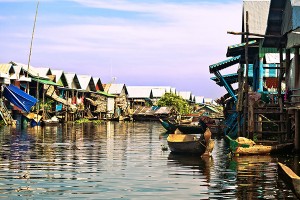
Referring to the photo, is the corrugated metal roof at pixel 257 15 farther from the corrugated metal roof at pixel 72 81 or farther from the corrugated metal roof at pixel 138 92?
the corrugated metal roof at pixel 138 92

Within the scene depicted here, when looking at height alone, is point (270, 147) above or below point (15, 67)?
below

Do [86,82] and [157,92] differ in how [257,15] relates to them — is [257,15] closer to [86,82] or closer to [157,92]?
[86,82]

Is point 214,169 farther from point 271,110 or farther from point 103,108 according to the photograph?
point 103,108

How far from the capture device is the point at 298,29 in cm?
2138

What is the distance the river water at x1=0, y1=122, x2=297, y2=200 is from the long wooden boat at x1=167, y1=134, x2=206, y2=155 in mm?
519

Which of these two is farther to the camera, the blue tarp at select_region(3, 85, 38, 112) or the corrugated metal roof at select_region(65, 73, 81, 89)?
the corrugated metal roof at select_region(65, 73, 81, 89)

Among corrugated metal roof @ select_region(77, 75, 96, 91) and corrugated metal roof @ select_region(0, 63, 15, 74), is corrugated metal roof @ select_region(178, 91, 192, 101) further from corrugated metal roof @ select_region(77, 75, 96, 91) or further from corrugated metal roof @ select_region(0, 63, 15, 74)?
corrugated metal roof @ select_region(0, 63, 15, 74)

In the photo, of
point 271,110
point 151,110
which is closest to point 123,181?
point 271,110

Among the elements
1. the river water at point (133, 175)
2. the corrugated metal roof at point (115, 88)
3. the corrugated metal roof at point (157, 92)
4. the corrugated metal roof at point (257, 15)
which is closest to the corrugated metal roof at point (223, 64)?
the corrugated metal roof at point (257, 15)

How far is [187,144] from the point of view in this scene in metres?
23.8

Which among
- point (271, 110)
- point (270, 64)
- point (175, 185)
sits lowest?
point (175, 185)

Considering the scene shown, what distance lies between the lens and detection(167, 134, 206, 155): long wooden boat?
76.9 ft

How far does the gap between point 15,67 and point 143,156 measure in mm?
34491

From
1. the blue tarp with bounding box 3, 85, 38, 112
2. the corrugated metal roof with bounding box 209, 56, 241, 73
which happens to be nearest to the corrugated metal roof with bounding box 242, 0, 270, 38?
the corrugated metal roof with bounding box 209, 56, 241, 73
